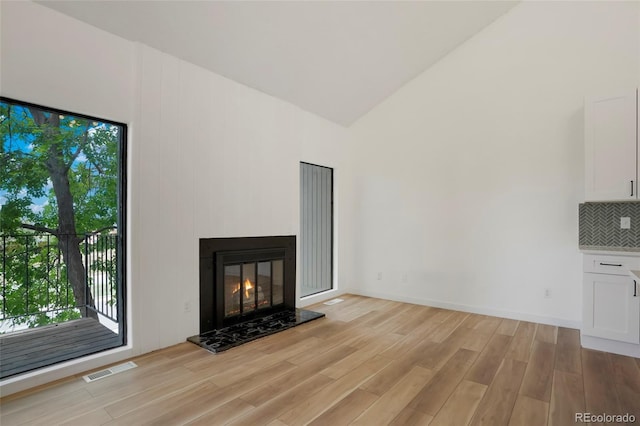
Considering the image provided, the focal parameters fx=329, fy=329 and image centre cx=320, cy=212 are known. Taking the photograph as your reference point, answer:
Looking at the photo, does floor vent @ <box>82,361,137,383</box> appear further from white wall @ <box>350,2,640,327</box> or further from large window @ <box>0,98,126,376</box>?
Result: white wall @ <box>350,2,640,327</box>

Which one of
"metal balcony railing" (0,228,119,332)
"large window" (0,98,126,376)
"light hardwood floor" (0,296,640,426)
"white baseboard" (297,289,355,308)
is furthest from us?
"white baseboard" (297,289,355,308)

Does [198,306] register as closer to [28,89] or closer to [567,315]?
[28,89]

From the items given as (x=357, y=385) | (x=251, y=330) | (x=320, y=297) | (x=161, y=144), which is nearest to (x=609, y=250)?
(x=357, y=385)

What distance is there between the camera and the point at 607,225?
351 centimetres

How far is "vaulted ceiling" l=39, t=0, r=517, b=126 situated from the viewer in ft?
9.30

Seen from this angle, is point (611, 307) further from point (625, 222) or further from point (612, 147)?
point (612, 147)

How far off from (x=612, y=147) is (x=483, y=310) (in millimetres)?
2332

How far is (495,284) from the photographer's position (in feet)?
14.0

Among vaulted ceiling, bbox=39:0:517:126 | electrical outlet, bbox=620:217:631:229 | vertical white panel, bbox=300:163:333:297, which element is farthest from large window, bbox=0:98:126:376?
electrical outlet, bbox=620:217:631:229

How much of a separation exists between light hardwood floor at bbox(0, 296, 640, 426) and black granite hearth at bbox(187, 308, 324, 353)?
0.42 feet

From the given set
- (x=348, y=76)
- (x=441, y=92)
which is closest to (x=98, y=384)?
(x=348, y=76)

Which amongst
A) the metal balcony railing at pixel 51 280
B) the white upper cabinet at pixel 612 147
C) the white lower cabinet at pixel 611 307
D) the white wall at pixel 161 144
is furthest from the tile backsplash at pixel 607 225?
the metal balcony railing at pixel 51 280

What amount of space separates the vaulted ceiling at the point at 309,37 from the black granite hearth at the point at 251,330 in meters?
2.80

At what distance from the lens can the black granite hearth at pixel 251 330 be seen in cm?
318
